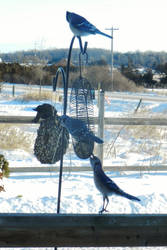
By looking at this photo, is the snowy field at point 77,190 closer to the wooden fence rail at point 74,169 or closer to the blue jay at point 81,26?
the wooden fence rail at point 74,169

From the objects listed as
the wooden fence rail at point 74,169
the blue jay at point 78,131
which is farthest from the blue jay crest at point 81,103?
the wooden fence rail at point 74,169

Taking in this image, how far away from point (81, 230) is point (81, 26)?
123 centimetres

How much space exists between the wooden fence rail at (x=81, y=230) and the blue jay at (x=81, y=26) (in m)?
1.13

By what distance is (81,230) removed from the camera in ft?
5.55

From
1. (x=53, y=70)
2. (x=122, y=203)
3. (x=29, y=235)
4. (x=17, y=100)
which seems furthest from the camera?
(x=53, y=70)

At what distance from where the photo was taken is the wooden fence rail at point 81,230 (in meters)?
1.68

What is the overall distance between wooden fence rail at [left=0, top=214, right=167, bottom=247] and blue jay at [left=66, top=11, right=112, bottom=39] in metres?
1.13

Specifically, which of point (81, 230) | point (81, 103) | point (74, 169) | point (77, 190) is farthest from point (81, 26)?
point (74, 169)

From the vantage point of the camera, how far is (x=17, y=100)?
1566 cm

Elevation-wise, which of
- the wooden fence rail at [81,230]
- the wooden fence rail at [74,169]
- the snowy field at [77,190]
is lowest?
the snowy field at [77,190]

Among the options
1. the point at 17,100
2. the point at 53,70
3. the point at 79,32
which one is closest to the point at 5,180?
the point at 79,32

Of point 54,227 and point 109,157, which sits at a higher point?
point 54,227

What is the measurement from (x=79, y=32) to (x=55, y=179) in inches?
134

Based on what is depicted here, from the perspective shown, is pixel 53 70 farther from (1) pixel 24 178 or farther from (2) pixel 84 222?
Result: (2) pixel 84 222
